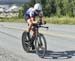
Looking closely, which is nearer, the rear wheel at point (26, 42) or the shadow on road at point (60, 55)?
the shadow on road at point (60, 55)

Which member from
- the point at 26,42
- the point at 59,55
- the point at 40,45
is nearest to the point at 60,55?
the point at 59,55

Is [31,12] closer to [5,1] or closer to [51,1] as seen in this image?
[51,1]

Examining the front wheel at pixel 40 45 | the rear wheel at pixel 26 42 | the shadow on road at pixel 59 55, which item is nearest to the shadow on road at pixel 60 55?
the shadow on road at pixel 59 55

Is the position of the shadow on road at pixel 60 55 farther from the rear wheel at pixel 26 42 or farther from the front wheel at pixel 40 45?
the rear wheel at pixel 26 42

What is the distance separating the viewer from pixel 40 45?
1055 centimetres

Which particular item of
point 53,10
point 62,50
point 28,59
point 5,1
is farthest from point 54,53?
point 5,1

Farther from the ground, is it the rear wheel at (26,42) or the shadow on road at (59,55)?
the rear wheel at (26,42)

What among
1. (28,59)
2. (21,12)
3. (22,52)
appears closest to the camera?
(28,59)

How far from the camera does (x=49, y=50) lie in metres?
11.9

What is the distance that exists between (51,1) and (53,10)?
2234 mm

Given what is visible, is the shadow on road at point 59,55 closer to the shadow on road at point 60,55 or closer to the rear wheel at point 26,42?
the shadow on road at point 60,55

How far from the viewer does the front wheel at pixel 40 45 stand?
1043 centimetres

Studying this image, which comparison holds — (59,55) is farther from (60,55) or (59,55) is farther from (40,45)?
(40,45)

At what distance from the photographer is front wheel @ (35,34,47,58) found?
10429 millimetres
